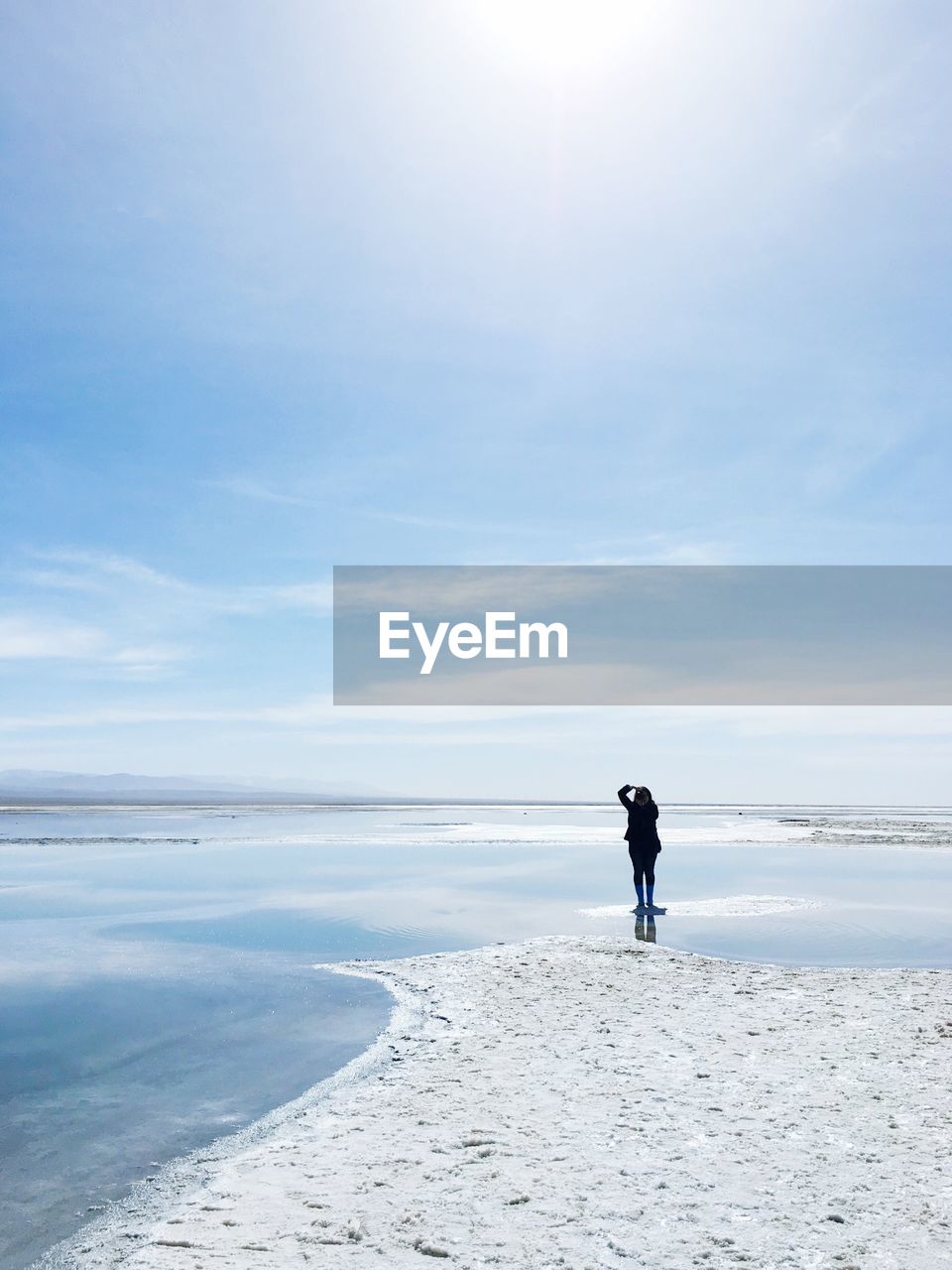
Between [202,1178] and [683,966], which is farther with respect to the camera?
[683,966]

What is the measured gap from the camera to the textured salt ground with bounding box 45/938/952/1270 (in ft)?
16.1

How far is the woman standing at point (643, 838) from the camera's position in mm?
18203

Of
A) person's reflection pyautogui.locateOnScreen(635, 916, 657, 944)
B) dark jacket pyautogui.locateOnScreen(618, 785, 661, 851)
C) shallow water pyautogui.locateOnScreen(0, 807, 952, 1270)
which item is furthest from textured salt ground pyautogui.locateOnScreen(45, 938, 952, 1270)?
dark jacket pyautogui.locateOnScreen(618, 785, 661, 851)

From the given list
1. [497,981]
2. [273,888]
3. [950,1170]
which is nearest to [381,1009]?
[497,981]

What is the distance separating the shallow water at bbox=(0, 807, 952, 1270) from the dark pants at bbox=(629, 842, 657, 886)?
53.2 inches

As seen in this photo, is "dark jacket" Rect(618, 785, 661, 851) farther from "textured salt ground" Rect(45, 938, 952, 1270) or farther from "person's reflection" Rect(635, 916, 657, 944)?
"textured salt ground" Rect(45, 938, 952, 1270)

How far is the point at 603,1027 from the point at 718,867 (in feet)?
65.8

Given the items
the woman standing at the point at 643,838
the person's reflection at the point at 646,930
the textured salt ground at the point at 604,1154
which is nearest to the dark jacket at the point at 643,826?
the woman standing at the point at 643,838

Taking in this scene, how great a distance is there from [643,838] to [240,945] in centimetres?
817

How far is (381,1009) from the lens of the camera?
10.7 m

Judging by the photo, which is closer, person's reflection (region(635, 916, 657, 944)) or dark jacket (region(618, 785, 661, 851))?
person's reflection (region(635, 916, 657, 944))

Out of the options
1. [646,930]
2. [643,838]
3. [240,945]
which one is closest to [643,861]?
[643,838]

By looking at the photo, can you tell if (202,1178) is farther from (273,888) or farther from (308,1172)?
(273,888)

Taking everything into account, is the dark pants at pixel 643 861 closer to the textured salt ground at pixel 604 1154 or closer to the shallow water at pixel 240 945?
the shallow water at pixel 240 945
